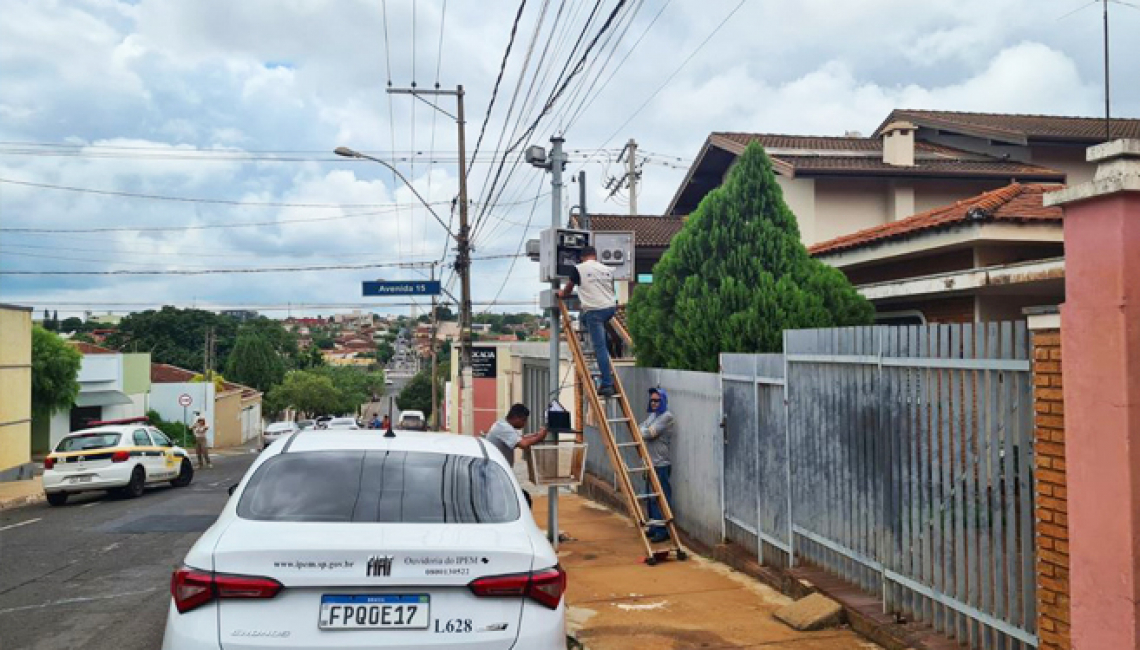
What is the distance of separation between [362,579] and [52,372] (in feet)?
110

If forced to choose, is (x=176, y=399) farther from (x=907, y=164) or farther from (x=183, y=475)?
(x=907, y=164)

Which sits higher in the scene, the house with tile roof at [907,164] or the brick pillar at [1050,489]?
the house with tile roof at [907,164]

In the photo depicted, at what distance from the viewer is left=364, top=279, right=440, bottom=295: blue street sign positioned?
2531 cm

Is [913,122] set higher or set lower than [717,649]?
higher

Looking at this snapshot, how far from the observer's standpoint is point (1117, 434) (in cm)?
409

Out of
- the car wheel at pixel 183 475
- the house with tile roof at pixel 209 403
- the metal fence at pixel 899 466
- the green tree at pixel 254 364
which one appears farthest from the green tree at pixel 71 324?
the metal fence at pixel 899 466

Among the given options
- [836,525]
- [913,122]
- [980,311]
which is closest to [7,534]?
[836,525]

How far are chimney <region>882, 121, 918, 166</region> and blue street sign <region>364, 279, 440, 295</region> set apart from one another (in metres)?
12.6

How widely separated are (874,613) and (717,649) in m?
1.07

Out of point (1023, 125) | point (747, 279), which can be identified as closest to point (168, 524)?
point (747, 279)

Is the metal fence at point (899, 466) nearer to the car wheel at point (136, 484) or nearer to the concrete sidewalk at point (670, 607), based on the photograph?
the concrete sidewalk at point (670, 607)

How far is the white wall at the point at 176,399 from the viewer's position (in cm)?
5069

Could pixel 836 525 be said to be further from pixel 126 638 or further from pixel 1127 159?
pixel 126 638

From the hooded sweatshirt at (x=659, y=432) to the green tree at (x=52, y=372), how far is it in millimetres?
28711
